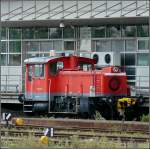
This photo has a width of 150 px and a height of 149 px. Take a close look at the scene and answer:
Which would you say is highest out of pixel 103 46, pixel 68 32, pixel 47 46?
pixel 68 32

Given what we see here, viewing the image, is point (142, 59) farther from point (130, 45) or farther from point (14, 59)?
point (14, 59)

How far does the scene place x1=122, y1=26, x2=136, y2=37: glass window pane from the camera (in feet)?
103

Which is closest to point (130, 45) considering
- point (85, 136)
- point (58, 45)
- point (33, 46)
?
point (58, 45)

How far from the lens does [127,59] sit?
1245 inches

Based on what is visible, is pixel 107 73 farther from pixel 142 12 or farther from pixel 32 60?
pixel 142 12

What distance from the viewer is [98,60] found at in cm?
3133

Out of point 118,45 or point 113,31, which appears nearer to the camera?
point 118,45

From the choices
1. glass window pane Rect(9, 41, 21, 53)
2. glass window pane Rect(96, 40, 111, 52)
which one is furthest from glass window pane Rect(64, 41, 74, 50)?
glass window pane Rect(9, 41, 21, 53)

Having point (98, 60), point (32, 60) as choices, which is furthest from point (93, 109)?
point (98, 60)

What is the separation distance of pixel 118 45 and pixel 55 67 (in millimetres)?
7383

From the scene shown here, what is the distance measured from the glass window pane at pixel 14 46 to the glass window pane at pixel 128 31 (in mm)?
6793

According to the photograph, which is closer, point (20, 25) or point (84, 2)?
point (84, 2)

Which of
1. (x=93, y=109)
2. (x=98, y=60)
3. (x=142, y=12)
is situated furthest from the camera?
(x=98, y=60)

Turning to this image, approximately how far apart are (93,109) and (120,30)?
8.22 meters
